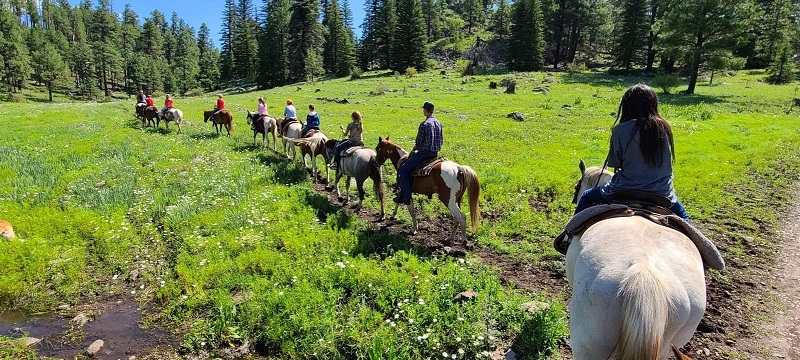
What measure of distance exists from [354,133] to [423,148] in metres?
3.41

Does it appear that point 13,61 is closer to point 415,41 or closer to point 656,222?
point 415,41

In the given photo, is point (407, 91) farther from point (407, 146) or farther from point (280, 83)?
point (280, 83)

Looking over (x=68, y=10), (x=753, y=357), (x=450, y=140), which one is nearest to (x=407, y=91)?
(x=450, y=140)

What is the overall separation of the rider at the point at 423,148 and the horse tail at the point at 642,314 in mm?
6519

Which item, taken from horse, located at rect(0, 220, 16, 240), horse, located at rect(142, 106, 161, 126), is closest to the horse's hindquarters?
horse, located at rect(0, 220, 16, 240)

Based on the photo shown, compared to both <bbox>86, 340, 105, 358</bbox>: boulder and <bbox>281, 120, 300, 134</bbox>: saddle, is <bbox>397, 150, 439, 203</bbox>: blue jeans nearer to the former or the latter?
<bbox>86, 340, 105, 358</bbox>: boulder

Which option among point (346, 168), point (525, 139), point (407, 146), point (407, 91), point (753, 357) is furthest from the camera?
point (407, 91)

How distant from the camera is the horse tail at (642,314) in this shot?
2865 mm

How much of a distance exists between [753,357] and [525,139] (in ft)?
49.7

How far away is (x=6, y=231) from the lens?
28.4 ft

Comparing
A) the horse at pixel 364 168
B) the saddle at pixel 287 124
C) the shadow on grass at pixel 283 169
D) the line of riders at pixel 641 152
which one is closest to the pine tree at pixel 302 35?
the saddle at pixel 287 124

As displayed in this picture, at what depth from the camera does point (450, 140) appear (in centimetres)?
2009

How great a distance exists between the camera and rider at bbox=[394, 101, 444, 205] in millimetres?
9234

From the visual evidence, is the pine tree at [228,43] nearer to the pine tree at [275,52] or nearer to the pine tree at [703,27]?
the pine tree at [275,52]
